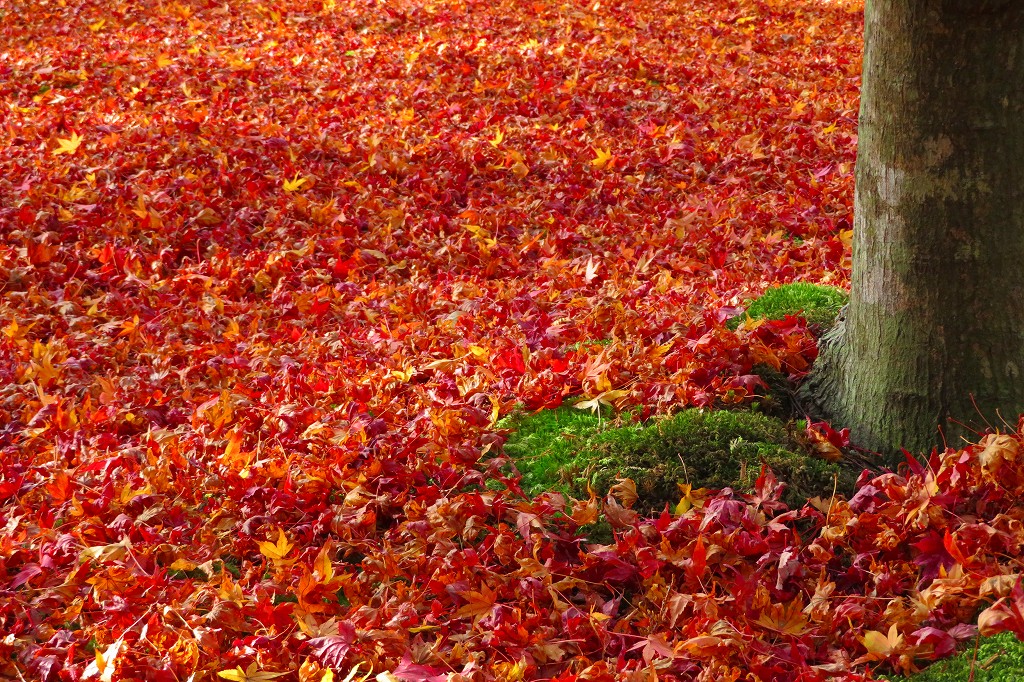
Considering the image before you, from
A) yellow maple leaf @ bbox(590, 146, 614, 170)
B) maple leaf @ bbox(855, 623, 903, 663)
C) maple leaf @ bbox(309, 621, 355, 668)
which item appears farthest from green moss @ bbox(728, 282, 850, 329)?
yellow maple leaf @ bbox(590, 146, 614, 170)

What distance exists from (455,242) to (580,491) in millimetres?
3325

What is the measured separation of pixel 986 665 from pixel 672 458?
120 centimetres

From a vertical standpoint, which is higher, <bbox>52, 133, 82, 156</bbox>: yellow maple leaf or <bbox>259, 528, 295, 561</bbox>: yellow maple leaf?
<bbox>52, 133, 82, 156</bbox>: yellow maple leaf

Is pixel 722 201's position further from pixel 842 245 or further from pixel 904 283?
pixel 904 283

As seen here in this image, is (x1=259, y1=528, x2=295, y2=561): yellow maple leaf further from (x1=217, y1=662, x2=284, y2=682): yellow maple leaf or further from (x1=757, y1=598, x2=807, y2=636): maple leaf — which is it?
(x1=757, y1=598, x2=807, y2=636): maple leaf

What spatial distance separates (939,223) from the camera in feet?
10.3

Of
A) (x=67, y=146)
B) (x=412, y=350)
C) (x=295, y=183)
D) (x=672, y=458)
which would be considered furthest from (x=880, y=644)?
(x=67, y=146)

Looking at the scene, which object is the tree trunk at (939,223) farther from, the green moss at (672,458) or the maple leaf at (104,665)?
the maple leaf at (104,665)

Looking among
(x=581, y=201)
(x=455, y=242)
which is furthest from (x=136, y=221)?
(x=581, y=201)

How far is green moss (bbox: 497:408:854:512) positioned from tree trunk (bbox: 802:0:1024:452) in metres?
0.41

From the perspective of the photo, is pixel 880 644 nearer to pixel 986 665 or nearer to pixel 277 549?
pixel 986 665

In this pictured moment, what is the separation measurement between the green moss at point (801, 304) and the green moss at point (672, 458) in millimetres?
771

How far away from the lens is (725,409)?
352cm

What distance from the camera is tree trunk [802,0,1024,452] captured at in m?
3.01
